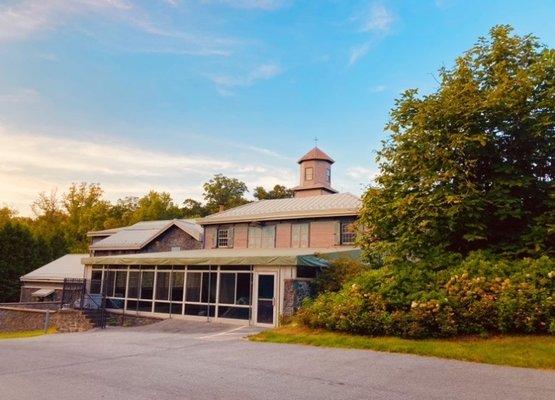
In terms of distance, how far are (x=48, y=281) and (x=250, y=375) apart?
31.6 m

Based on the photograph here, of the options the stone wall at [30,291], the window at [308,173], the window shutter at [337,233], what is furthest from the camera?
the window at [308,173]

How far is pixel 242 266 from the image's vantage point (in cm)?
2080

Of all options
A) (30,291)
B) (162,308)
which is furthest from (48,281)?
(162,308)

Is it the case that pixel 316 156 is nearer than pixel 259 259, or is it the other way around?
pixel 259 259

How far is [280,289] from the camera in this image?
1889 centimetres

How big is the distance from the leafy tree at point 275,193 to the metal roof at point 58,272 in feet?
89.1

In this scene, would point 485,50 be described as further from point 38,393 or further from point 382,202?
point 38,393

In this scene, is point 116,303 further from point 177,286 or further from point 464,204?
A: point 464,204

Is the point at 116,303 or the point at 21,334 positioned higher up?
the point at 116,303

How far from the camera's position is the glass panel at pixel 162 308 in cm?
2317

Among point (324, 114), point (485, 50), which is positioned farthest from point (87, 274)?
point (485, 50)

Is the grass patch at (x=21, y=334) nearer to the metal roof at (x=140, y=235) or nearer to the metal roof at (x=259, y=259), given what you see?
the metal roof at (x=259, y=259)

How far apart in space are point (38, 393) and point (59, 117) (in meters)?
16.0

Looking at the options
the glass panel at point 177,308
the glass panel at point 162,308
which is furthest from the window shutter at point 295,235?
the glass panel at point 162,308
